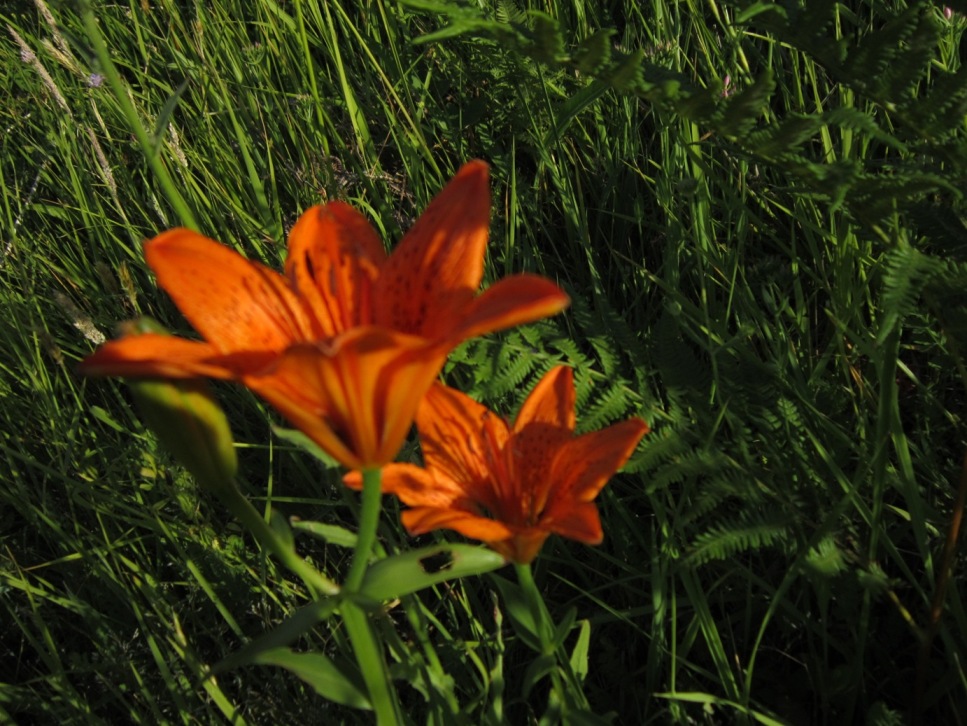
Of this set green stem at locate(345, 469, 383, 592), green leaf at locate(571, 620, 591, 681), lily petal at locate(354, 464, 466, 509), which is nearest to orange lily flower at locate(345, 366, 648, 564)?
lily petal at locate(354, 464, 466, 509)

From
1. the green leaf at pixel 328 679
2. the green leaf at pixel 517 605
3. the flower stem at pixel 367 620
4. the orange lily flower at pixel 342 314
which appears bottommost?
the green leaf at pixel 517 605

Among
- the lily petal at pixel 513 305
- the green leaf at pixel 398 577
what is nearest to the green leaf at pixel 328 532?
the green leaf at pixel 398 577

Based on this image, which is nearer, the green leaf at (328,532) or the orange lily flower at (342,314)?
the orange lily flower at (342,314)

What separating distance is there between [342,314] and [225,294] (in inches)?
4.8

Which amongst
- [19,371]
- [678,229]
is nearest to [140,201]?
[19,371]

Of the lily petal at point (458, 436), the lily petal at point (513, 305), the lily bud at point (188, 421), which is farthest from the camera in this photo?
the lily petal at point (458, 436)

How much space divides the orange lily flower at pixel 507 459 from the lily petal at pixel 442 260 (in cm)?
15

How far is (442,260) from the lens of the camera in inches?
38.4

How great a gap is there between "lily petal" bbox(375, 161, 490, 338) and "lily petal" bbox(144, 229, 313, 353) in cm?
10

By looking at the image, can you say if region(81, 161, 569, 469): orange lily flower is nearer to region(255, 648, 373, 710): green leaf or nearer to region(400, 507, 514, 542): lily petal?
region(400, 507, 514, 542): lily petal

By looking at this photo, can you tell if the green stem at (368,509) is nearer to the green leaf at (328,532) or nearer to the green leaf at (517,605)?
the green leaf at (328,532)

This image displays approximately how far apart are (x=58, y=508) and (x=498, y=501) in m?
1.25

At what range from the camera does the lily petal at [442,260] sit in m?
0.96

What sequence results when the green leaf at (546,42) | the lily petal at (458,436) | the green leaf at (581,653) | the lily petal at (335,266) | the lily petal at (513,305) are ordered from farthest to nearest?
the green leaf at (581,653) → the green leaf at (546,42) → the lily petal at (458,436) → the lily petal at (335,266) → the lily petal at (513,305)
